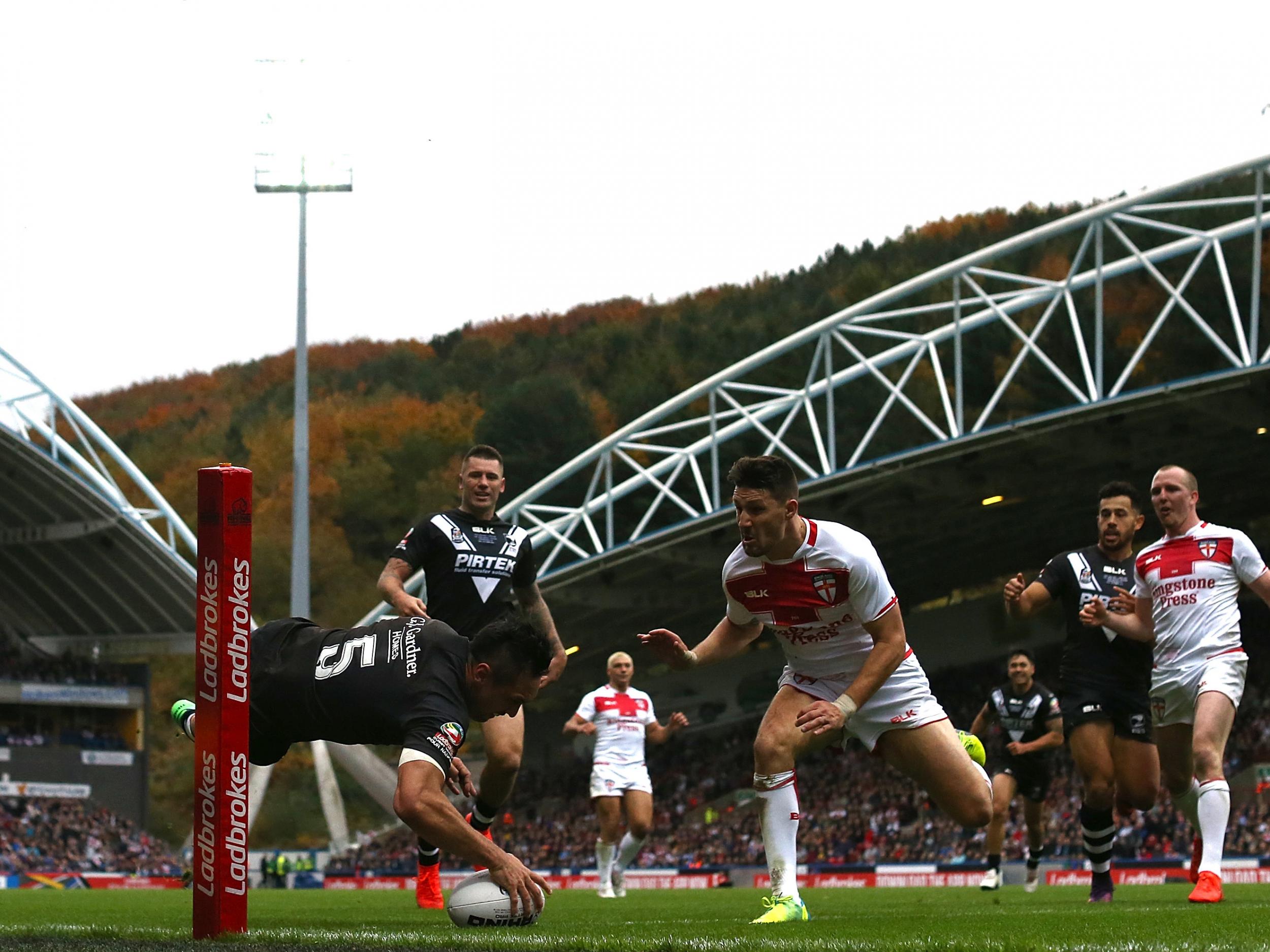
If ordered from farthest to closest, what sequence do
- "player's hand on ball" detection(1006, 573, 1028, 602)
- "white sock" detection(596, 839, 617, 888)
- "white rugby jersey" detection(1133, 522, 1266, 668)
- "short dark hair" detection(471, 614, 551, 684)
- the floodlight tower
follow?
the floodlight tower → "white sock" detection(596, 839, 617, 888) → "player's hand on ball" detection(1006, 573, 1028, 602) → "white rugby jersey" detection(1133, 522, 1266, 668) → "short dark hair" detection(471, 614, 551, 684)

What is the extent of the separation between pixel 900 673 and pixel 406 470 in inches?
2458

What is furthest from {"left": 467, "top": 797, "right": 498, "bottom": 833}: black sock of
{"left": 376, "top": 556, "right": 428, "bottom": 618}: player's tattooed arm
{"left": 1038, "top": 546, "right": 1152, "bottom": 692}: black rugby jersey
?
{"left": 1038, "top": 546, "right": 1152, "bottom": 692}: black rugby jersey

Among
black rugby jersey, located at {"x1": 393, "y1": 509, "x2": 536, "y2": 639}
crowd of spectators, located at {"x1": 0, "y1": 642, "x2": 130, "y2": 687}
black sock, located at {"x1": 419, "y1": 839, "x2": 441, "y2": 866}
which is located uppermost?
crowd of spectators, located at {"x1": 0, "y1": 642, "x2": 130, "y2": 687}

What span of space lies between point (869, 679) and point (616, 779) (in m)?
9.62

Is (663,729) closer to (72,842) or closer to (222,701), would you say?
(222,701)

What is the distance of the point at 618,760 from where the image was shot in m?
16.5

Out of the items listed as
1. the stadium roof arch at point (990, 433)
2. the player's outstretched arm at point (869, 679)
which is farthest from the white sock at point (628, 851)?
the stadium roof arch at point (990, 433)

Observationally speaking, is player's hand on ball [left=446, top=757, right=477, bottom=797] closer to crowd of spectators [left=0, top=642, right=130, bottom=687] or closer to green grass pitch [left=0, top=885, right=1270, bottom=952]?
green grass pitch [left=0, top=885, right=1270, bottom=952]

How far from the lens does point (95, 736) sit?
46969 millimetres

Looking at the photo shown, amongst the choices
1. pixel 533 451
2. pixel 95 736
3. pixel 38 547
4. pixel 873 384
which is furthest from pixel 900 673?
pixel 533 451

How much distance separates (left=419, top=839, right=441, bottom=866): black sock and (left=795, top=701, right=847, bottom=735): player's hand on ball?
3920 mm

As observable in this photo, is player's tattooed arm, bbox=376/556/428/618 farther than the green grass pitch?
Yes

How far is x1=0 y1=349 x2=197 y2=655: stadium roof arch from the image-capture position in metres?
39.4

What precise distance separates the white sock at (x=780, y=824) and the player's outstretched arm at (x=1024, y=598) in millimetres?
2468
